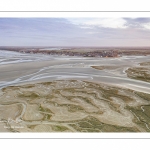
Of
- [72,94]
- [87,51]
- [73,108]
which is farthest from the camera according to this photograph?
[87,51]

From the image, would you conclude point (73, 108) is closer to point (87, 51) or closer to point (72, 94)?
point (72, 94)

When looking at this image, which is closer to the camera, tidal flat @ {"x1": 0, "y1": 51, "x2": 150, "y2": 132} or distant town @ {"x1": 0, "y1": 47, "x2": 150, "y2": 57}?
tidal flat @ {"x1": 0, "y1": 51, "x2": 150, "y2": 132}

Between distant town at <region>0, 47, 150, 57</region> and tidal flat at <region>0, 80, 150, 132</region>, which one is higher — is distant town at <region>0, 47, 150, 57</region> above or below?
above

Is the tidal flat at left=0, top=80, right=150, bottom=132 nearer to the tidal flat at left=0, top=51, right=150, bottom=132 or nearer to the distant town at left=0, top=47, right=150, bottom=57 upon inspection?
the tidal flat at left=0, top=51, right=150, bottom=132

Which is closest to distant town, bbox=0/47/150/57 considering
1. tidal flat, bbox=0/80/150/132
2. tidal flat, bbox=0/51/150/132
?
tidal flat, bbox=0/51/150/132

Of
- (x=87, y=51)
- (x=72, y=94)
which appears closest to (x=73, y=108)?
(x=72, y=94)

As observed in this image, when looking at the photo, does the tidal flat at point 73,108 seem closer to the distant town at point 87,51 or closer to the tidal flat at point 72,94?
the tidal flat at point 72,94

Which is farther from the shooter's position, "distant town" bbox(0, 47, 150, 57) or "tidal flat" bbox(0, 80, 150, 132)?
"distant town" bbox(0, 47, 150, 57)

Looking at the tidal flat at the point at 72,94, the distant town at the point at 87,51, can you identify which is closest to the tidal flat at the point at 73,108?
the tidal flat at the point at 72,94

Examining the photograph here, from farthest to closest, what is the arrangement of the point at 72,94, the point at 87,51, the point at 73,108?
the point at 87,51
the point at 72,94
the point at 73,108

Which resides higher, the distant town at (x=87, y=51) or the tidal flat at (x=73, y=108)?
the distant town at (x=87, y=51)
